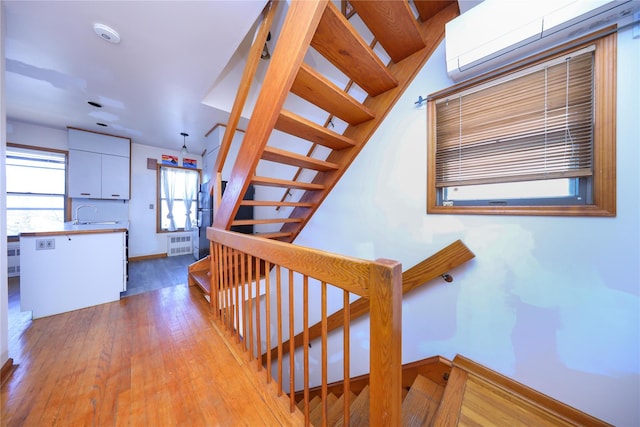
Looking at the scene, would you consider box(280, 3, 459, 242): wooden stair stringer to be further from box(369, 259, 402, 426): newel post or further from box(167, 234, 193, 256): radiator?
box(167, 234, 193, 256): radiator

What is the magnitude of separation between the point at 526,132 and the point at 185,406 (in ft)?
7.83

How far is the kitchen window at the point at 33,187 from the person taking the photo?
11.0ft

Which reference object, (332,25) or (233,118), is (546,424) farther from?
(233,118)

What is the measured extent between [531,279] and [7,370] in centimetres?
316

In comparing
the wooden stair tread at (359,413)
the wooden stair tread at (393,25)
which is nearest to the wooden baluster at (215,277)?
the wooden stair tread at (359,413)

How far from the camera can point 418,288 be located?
152 centimetres

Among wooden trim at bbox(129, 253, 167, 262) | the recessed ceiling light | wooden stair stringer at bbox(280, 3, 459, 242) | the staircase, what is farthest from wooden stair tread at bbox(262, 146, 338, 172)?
wooden trim at bbox(129, 253, 167, 262)

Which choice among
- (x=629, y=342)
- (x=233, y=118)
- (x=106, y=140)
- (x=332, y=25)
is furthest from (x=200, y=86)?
(x=629, y=342)

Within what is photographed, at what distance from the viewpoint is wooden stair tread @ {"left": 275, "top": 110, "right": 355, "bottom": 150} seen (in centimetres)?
134

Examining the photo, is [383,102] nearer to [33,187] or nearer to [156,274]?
[156,274]

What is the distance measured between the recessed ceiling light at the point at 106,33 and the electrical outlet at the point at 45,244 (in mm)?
1870

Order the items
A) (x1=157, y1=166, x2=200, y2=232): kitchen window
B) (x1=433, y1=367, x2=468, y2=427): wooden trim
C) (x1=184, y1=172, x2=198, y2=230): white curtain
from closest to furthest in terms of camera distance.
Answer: (x1=433, y1=367, x2=468, y2=427): wooden trim → (x1=157, y1=166, x2=200, y2=232): kitchen window → (x1=184, y1=172, x2=198, y2=230): white curtain

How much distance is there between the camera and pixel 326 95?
138cm

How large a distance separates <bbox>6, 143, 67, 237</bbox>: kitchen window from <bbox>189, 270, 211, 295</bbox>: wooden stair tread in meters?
2.82
